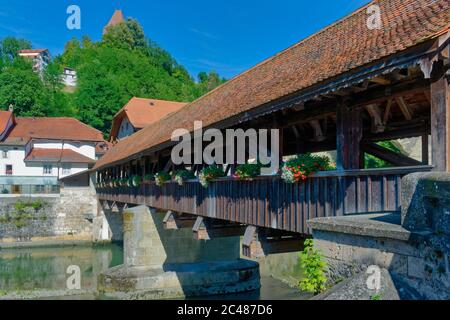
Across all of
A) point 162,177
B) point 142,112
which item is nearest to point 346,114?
point 162,177

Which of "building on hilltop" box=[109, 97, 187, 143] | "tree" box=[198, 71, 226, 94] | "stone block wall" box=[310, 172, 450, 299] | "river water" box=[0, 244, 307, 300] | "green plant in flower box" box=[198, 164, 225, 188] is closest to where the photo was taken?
"stone block wall" box=[310, 172, 450, 299]

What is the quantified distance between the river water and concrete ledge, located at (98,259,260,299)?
0.45 meters

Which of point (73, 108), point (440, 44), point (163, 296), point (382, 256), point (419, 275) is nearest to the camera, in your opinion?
point (419, 275)

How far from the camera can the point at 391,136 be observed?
8492mm

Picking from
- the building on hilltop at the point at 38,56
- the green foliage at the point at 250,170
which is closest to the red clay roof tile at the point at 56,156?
the green foliage at the point at 250,170

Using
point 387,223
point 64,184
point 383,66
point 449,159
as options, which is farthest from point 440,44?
point 64,184

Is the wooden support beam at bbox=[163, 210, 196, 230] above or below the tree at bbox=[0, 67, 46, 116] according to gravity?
below

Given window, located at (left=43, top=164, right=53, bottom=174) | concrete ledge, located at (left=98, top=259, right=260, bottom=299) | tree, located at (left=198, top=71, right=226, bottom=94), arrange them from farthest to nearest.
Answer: tree, located at (left=198, top=71, right=226, bottom=94)
window, located at (left=43, top=164, right=53, bottom=174)
concrete ledge, located at (left=98, top=259, right=260, bottom=299)

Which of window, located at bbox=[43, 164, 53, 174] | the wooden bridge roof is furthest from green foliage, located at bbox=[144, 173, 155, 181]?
window, located at bbox=[43, 164, 53, 174]

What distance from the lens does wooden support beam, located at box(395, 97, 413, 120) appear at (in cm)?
702

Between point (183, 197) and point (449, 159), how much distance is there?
8133mm

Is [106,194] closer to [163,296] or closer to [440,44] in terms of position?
[163,296]

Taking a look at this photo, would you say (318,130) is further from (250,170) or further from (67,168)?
(67,168)

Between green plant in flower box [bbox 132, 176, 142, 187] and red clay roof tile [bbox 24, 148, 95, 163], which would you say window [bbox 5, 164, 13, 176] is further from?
green plant in flower box [bbox 132, 176, 142, 187]
